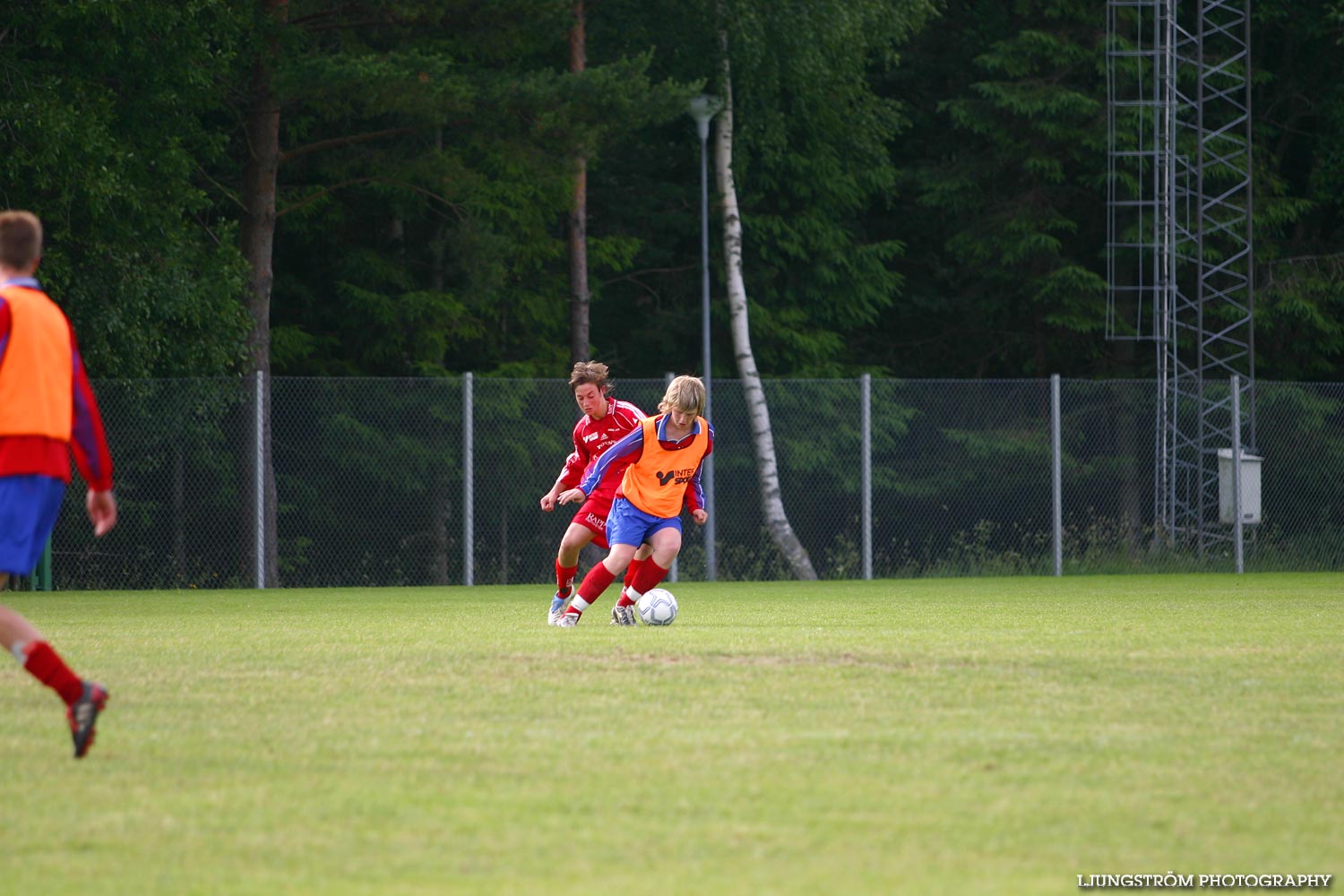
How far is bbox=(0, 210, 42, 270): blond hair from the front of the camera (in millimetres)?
6254

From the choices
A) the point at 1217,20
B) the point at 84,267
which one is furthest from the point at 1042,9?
the point at 84,267

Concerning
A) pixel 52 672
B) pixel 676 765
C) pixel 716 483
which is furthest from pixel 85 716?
pixel 716 483

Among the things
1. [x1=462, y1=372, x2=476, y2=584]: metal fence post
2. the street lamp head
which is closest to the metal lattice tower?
the street lamp head

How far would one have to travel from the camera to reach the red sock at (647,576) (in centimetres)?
1156

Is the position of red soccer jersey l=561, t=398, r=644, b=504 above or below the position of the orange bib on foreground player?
above

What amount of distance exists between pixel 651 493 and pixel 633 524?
0.24 m

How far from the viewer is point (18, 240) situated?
246 inches

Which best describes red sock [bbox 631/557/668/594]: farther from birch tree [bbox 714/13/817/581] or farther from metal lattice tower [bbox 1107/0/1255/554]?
metal lattice tower [bbox 1107/0/1255/554]

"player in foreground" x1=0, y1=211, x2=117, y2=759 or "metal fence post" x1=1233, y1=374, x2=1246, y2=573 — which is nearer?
"player in foreground" x1=0, y1=211, x2=117, y2=759

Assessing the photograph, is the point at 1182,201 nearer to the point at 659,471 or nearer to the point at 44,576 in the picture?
the point at 44,576

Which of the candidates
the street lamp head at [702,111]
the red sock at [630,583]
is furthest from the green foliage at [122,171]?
the red sock at [630,583]

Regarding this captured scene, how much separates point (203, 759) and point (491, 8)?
18313 mm

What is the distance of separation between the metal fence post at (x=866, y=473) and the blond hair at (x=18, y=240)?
1501 centimetres

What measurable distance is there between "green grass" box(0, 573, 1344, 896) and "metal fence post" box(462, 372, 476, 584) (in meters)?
9.31
